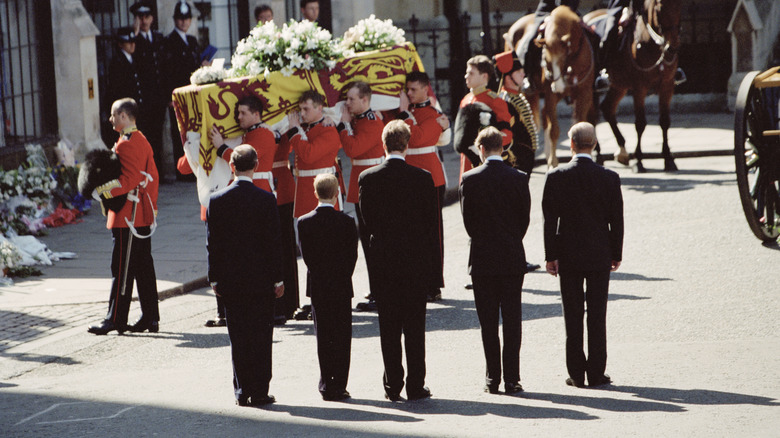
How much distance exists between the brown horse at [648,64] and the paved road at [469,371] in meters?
4.72

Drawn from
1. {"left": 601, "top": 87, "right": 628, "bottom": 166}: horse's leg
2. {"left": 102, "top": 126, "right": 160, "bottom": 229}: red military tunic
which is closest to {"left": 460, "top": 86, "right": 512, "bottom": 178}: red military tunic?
{"left": 102, "top": 126, "right": 160, "bottom": 229}: red military tunic

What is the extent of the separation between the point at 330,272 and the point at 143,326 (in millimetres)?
2617

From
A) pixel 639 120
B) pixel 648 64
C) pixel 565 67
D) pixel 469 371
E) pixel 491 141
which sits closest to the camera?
pixel 491 141

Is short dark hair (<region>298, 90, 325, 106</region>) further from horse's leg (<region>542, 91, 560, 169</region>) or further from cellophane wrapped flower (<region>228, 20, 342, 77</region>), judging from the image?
horse's leg (<region>542, 91, 560, 169</region>)

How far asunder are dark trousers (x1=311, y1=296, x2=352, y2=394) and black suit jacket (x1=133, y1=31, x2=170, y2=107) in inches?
357

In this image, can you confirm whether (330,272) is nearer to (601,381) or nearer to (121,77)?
(601,381)

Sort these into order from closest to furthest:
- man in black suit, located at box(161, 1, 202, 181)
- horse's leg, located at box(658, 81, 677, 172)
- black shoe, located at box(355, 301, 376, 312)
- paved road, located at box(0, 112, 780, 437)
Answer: paved road, located at box(0, 112, 780, 437) < black shoe, located at box(355, 301, 376, 312) < man in black suit, located at box(161, 1, 202, 181) < horse's leg, located at box(658, 81, 677, 172)

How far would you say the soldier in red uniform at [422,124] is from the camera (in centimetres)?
984

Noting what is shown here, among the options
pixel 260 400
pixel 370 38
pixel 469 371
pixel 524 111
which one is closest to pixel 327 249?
pixel 260 400

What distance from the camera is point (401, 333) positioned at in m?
7.24

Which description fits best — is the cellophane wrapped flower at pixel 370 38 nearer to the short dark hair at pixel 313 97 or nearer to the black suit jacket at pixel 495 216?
the short dark hair at pixel 313 97

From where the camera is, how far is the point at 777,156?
34.8 ft

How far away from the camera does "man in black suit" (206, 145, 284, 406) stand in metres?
7.18

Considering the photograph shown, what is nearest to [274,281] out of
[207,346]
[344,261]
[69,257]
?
[344,261]
